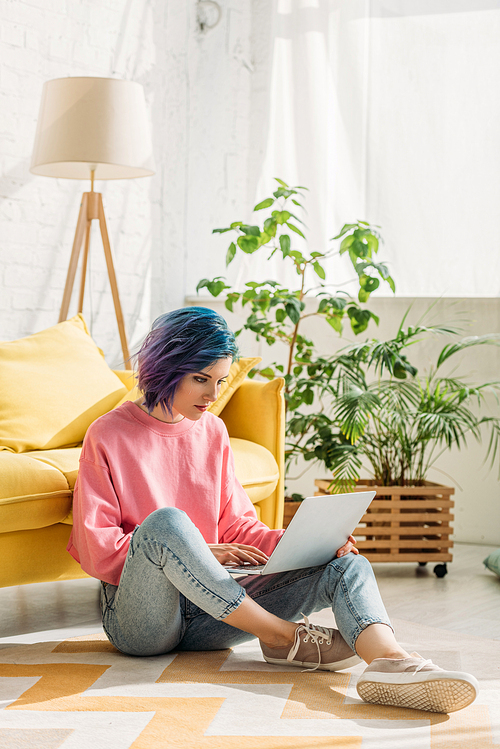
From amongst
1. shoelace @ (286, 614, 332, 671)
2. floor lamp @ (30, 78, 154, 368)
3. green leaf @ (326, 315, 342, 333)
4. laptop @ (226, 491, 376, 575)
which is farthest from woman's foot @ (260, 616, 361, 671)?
floor lamp @ (30, 78, 154, 368)

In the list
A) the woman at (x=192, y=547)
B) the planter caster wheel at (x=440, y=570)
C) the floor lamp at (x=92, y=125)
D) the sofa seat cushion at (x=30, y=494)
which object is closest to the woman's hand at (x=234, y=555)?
the woman at (x=192, y=547)

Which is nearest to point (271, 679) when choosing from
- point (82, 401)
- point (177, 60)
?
point (82, 401)

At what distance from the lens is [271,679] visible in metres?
1.69

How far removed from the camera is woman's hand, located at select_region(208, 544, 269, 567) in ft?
5.51

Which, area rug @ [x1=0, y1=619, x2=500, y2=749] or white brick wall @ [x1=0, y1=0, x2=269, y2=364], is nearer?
area rug @ [x1=0, y1=619, x2=500, y2=749]

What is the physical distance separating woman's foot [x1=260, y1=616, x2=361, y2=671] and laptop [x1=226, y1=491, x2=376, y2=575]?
13 centimetres

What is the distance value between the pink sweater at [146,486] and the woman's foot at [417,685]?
393 mm

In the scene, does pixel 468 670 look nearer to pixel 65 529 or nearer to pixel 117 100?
pixel 65 529

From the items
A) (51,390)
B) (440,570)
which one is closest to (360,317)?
(440,570)

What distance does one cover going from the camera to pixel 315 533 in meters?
1.62

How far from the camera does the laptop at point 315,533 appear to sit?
5.08 ft

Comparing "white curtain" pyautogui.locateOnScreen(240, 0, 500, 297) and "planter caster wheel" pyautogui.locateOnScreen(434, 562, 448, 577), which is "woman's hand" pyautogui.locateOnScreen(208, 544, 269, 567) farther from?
"white curtain" pyautogui.locateOnScreen(240, 0, 500, 297)

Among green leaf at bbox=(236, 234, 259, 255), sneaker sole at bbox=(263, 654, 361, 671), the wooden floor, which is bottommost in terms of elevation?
the wooden floor

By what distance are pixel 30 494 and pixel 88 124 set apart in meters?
1.53
